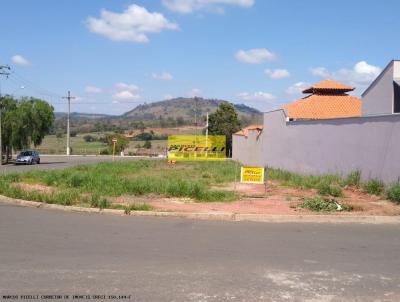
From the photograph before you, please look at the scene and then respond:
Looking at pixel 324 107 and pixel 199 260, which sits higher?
pixel 324 107

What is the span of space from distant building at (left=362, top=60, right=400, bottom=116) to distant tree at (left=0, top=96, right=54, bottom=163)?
124 feet

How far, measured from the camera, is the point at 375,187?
15.9 m

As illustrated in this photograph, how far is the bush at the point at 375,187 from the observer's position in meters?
15.8

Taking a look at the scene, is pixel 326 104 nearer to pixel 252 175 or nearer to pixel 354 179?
pixel 354 179

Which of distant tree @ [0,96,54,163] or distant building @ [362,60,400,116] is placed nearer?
distant building @ [362,60,400,116]

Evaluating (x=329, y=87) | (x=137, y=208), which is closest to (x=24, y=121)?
(x=329, y=87)

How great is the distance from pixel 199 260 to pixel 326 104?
104ft

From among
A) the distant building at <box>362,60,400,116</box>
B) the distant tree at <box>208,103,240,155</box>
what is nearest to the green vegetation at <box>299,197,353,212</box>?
the distant building at <box>362,60,400,116</box>

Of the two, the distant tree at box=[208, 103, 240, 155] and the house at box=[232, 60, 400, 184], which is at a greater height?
the distant tree at box=[208, 103, 240, 155]

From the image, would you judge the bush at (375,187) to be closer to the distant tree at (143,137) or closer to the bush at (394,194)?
the bush at (394,194)

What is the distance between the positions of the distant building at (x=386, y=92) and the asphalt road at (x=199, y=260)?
701 inches

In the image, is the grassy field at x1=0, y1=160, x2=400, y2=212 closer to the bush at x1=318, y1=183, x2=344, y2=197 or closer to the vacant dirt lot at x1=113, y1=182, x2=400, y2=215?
the bush at x1=318, y1=183, x2=344, y2=197

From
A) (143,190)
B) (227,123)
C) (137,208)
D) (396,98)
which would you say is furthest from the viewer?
(227,123)

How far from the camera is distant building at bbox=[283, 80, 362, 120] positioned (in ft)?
115
